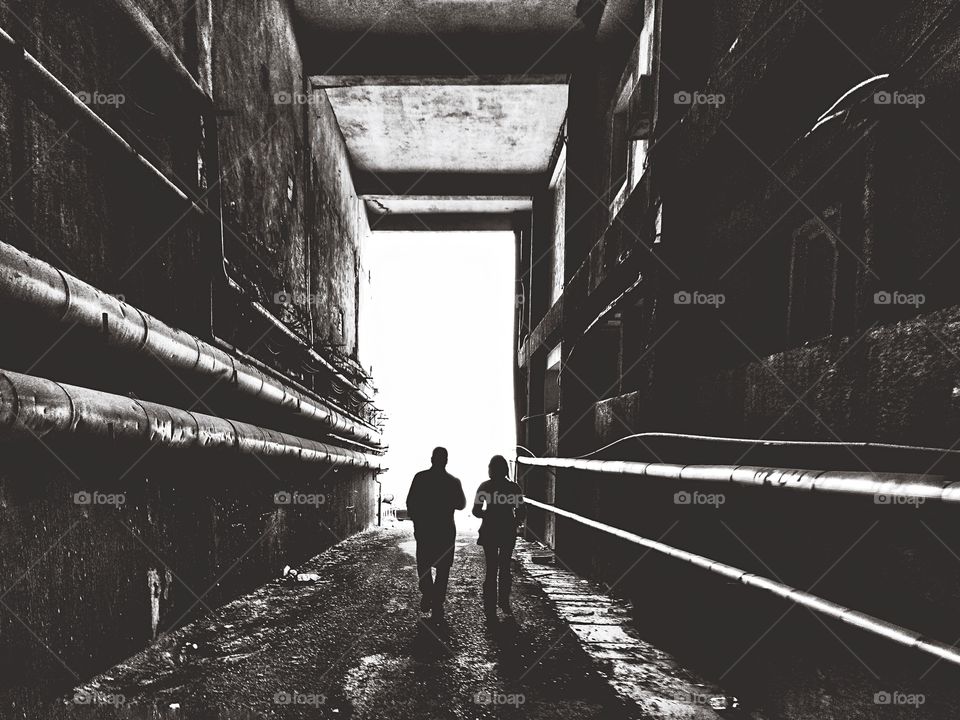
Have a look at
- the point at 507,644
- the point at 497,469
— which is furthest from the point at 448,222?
the point at 507,644

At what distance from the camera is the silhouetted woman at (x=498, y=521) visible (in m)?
5.16

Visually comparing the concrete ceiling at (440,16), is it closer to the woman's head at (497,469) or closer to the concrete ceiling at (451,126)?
the concrete ceiling at (451,126)

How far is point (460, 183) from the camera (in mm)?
12781

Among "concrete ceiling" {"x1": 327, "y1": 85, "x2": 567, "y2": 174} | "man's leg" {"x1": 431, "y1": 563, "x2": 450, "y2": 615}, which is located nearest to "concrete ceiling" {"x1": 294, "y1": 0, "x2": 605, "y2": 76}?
"concrete ceiling" {"x1": 327, "y1": 85, "x2": 567, "y2": 174}

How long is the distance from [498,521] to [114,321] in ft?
11.8

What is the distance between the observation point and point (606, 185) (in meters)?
8.41

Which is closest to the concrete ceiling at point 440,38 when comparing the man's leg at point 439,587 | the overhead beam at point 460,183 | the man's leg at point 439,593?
the overhead beam at point 460,183

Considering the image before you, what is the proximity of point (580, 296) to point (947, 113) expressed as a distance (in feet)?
18.7

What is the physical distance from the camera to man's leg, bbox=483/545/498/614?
16.6ft

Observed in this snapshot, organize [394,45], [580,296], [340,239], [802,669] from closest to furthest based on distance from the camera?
1. [802,669]
2. [580,296]
3. [394,45]
4. [340,239]

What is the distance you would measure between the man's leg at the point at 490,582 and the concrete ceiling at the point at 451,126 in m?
7.66

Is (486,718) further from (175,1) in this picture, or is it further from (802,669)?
(175,1)

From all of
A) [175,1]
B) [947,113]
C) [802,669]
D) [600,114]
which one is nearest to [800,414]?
[802,669]

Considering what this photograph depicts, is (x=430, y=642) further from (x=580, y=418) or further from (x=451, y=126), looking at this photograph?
(x=451, y=126)
